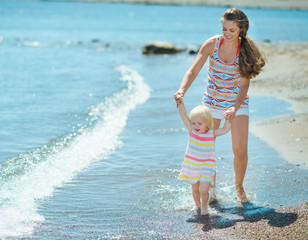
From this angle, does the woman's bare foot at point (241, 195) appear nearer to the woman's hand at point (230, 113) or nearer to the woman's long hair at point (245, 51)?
the woman's hand at point (230, 113)

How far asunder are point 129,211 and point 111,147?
288 cm

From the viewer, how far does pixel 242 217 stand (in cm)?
502

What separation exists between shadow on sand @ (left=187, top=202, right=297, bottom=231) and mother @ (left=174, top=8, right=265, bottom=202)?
1.78 ft

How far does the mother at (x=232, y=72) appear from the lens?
5.18 meters

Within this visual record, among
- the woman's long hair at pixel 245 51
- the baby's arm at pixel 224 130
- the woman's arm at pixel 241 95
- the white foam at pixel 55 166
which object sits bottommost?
the white foam at pixel 55 166

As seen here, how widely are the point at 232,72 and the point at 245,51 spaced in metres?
0.25

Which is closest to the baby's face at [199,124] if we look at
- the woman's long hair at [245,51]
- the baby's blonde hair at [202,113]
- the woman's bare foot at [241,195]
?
the baby's blonde hair at [202,113]

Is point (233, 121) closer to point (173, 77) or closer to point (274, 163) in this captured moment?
point (274, 163)

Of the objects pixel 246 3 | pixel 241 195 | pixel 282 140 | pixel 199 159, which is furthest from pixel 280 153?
pixel 246 3

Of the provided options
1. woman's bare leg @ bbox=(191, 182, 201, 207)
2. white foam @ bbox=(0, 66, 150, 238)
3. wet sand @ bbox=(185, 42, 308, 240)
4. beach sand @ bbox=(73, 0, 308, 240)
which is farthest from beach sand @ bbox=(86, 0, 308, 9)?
woman's bare leg @ bbox=(191, 182, 201, 207)

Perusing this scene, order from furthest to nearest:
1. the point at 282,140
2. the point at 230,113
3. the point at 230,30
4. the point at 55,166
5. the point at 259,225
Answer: the point at 282,140, the point at 55,166, the point at 230,30, the point at 230,113, the point at 259,225

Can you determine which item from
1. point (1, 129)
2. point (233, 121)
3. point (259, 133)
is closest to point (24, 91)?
point (1, 129)

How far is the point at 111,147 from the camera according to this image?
8203 millimetres

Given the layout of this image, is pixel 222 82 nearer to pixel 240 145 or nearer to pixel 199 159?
pixel 240 145
